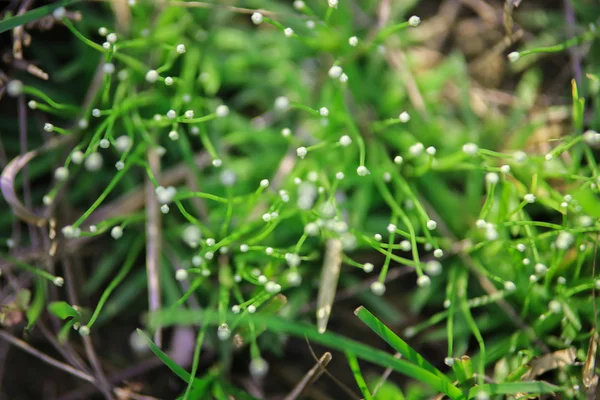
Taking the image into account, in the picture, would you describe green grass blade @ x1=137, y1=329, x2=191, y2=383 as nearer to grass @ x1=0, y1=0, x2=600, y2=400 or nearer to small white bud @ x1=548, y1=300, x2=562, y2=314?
grass @ x1=0, y1=0, x2=600, y2=400

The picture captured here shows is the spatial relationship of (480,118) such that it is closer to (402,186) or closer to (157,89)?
→ (402,186)

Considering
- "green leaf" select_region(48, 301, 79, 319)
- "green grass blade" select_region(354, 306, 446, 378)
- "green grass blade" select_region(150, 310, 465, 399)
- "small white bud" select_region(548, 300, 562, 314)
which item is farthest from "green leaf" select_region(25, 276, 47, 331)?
"small white bud" select_region(548, 300, 562, 314)

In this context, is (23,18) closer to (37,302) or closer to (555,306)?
(37,302)

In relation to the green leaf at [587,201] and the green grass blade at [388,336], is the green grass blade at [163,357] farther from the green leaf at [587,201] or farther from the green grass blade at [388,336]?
the green leaf at [587,201]

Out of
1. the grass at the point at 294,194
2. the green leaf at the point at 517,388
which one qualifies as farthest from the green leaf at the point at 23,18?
the green leaf at the point at 517,388

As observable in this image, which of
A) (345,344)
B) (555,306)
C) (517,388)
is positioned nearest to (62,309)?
(345,344)
